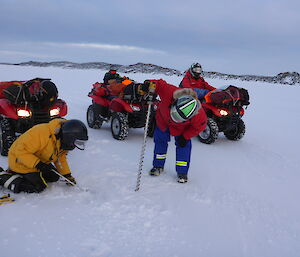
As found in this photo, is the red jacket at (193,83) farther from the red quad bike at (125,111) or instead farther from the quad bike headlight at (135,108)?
the quad bike headlight at (135,108)

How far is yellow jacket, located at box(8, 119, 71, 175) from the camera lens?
3.51 meters

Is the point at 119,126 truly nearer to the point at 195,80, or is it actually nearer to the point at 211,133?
the point at 211,133

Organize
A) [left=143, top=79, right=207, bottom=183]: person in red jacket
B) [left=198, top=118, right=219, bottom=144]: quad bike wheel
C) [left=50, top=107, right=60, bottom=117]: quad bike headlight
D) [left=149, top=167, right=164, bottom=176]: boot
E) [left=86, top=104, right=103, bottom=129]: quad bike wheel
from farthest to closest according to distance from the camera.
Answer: [left=86, top=104, right=103, bottom=129]: quad bike wheel
[left=198, top=118, right=219, bottom=144]: quad bike wheel
[left=50, top=107, right=60, bottom=117]: quad bike headlight
[left=149, top=167, right=164, bottom=176]: boot
[left=143, top=79, right=207, bottom=183]: person in red jacket

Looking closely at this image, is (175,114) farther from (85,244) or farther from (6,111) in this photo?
(6,111)

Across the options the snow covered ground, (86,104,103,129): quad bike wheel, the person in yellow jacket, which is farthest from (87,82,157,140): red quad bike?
the person in yellow jacket

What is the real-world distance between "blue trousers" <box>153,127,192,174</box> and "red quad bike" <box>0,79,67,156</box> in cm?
187

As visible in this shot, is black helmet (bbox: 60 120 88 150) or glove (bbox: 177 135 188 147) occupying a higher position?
black helmet (bbox: 60 120 88 150)

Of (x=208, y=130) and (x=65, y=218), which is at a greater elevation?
(x=208, y=130)

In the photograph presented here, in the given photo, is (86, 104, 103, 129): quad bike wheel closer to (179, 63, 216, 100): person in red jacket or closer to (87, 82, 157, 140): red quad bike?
(87, 82, 157, 140): red quad bike

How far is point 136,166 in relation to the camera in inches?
200

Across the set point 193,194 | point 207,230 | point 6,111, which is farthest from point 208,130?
point 6,111

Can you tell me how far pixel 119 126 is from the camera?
6.51 m

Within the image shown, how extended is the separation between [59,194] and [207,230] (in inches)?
72.2

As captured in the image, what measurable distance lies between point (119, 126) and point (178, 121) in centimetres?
267
